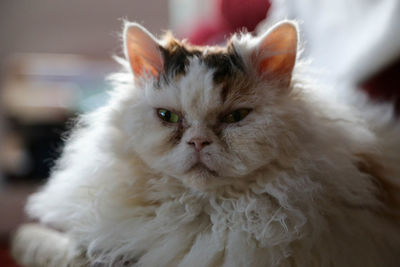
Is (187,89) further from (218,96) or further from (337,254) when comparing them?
(337,254)

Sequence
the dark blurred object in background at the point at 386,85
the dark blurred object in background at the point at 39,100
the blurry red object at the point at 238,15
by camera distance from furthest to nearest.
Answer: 1. the dark blurred object in background at the point at 39,100
2. the blurry red object at the point at 238,15
3. the dark blurred object in background at the point at 386,85

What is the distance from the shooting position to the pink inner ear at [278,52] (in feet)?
2.70

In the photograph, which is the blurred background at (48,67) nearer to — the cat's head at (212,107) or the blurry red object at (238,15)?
the blurry red object at (238,15)

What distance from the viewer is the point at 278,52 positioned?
84 cm

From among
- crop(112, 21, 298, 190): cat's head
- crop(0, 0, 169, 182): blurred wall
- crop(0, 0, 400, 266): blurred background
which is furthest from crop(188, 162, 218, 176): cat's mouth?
crop(0, 0, 169, 182): blurred wall

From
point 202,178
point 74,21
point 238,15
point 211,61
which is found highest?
point 74,21

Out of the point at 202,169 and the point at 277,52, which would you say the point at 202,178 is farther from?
the point at 277,52

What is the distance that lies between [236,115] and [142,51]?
0.27 meters

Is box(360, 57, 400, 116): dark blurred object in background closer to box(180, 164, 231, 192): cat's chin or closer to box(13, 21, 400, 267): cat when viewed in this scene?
box(13, 21, 400, 267): cat

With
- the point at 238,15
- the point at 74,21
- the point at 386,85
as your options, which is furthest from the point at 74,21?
the point at 386,85

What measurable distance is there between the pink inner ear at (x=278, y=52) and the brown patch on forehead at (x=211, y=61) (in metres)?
0.05

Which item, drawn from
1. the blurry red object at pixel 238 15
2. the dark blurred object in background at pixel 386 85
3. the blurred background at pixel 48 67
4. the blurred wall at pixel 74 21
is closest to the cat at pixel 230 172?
the dark blurred object in background at pixel 386 85

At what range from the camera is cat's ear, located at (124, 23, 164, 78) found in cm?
87

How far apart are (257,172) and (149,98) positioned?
277 millimetres
